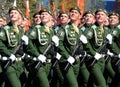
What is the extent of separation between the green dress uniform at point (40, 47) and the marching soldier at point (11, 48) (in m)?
0.27

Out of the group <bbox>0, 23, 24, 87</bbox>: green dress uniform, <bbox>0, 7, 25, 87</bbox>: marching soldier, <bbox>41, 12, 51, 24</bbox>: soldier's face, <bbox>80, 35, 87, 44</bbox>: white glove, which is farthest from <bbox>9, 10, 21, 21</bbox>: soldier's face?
<bbox>80, 35, 87, 44</bbox>: white glove

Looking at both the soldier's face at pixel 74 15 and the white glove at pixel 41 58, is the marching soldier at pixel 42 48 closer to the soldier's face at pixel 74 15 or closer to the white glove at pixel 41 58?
the white glove at pixel 41 58

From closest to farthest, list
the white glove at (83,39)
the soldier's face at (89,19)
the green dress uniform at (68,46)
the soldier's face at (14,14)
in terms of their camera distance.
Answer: the soldier's face at (14,14) < the green dress uniform at (68,46) < the white glove at (83,39) < the soldier's face at (89,19)

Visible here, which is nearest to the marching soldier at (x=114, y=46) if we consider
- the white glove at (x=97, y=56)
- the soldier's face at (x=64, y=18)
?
the white glove at (x=97, y=56)

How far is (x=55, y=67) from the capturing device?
10.3m

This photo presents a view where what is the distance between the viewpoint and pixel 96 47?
10688 millimetres

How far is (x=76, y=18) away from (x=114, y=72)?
1.63 m

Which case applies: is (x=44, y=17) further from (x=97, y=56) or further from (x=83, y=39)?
(x=97, y=56)

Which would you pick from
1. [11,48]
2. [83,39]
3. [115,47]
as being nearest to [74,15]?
[83,39]

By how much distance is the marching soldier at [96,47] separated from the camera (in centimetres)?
1053

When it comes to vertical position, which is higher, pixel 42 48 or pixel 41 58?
pixel 42 48

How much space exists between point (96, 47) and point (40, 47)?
1.43 metres

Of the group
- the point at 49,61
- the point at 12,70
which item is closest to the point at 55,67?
the point at 49,61

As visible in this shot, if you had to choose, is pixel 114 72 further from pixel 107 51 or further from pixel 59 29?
pixel 59 29
